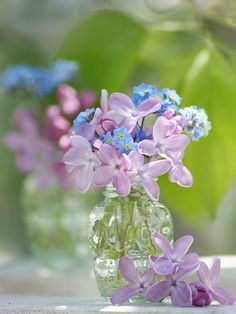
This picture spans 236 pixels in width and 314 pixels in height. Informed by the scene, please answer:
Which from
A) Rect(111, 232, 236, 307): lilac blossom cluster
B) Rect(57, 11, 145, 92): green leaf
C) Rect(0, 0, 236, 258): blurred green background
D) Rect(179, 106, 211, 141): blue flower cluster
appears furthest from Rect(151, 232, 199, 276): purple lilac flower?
Rect(57, 11, 145, 92): green leaf

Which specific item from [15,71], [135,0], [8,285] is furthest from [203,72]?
[135,0]

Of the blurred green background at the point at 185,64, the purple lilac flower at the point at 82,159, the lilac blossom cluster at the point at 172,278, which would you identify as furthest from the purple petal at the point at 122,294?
the blurred green background at the point at 185,64

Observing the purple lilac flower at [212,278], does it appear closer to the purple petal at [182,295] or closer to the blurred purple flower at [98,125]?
the purple petal at [182,295]

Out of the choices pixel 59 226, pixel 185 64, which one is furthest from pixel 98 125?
pixel 59 226

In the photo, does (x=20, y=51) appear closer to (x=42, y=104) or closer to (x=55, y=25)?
(x=55, y=25)

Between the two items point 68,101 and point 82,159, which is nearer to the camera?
point 82,159

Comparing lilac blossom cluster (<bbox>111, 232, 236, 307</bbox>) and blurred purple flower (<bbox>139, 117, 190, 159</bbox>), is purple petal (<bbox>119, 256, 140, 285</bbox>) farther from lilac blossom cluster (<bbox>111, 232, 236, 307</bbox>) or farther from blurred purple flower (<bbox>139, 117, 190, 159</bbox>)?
blurred purple flower (<bbox>139, 117, 190, 159</bbox>)

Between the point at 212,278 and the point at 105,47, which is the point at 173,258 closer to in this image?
the point at 212,278
